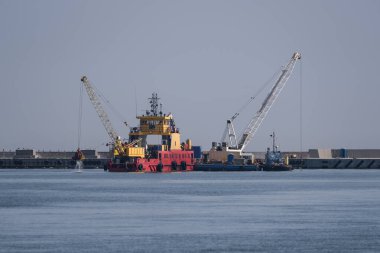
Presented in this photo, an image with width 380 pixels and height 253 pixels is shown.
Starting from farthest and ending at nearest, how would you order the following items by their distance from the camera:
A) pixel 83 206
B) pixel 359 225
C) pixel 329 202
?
1. pixel 329 202
2. pixel 83 206
3. pixel 359 225

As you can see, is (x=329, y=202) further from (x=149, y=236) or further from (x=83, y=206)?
(x=149, y=236)

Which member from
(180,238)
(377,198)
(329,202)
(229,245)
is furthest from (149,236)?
(377,198)

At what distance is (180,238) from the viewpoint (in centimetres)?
7606

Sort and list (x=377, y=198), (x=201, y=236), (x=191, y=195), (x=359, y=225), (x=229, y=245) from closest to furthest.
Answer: (x=229, y=245) → (x=201, y=236) → (x=359, y=225) → (x=377, y=198) → (x=191, y=195)

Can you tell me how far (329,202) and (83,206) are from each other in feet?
84.8

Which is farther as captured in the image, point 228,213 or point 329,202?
point 329,202

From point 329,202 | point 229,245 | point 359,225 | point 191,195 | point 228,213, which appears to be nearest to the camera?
point 229,245

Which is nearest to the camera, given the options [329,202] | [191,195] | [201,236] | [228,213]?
[201,236]

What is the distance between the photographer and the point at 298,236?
254ft

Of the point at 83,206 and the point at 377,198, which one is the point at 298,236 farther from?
the point at 377,198

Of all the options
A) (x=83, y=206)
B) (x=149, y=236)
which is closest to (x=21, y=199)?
(x=83, y=206)

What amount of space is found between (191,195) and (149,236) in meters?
56.1

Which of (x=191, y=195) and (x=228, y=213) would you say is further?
(x=191, y=195)

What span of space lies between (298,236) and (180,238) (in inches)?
322
